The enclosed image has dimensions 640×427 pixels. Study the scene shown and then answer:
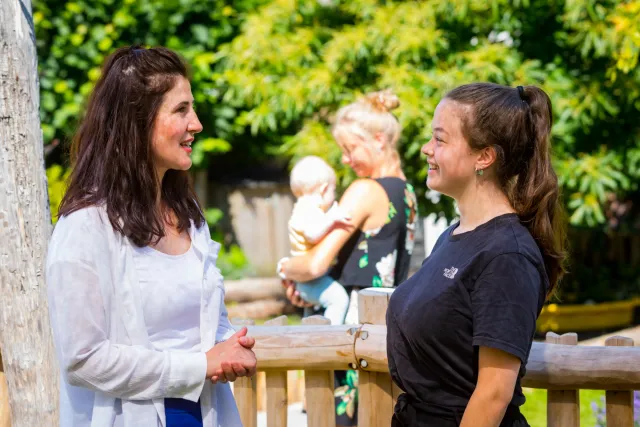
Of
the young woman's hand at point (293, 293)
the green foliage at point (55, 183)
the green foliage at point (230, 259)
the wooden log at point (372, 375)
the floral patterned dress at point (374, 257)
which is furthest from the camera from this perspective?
the green foliage at point (230, 259)

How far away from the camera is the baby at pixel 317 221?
3.85 m

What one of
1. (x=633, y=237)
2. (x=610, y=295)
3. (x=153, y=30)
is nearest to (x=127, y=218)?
(x=153, y=30)

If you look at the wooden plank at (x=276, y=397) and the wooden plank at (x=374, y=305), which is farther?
the wooden plank at (x=276, y=397)

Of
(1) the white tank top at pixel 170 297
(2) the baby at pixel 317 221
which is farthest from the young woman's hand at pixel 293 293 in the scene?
(1) the white tank top at pixel 170 297

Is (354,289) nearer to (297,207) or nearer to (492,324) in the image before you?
(297,207)

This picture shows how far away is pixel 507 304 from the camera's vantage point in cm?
184

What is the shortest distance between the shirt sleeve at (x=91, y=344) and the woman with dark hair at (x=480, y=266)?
55 cm

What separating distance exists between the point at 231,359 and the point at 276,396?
3.30 ft

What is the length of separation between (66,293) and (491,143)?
1.02 meters

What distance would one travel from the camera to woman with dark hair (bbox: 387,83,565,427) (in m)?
1.87

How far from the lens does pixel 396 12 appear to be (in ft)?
Result: 21.4

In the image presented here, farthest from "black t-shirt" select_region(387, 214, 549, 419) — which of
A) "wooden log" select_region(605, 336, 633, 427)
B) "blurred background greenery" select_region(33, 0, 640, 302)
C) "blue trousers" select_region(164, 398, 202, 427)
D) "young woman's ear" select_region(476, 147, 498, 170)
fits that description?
"blurred background greenery" select_region(33, 0, 640, 302)

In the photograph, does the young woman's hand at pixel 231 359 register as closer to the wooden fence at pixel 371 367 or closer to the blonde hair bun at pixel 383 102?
the wooden fence at pixel 371 367

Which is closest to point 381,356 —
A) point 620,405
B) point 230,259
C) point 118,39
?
point 620,405
